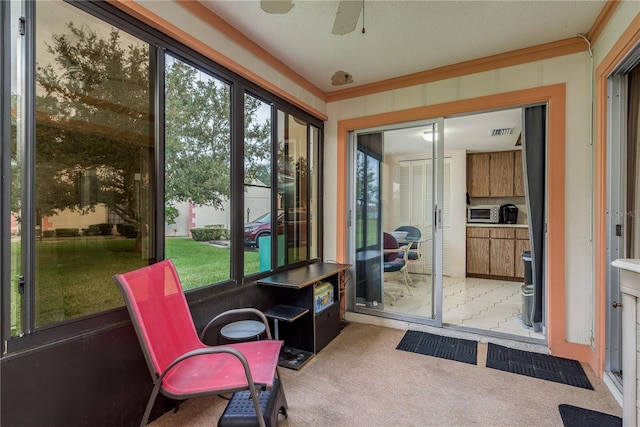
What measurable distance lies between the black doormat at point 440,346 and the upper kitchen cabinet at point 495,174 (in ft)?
12.1

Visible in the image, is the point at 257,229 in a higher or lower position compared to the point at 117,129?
lower

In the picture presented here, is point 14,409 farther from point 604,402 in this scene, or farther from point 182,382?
point 604,402

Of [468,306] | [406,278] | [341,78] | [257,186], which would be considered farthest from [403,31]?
[468,306]

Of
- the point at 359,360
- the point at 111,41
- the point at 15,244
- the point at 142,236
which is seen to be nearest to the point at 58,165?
the point at 15,244

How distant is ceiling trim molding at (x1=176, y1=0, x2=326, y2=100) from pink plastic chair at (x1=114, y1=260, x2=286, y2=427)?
1712 millimetres

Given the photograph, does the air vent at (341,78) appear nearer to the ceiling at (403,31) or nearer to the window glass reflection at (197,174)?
the ceiling at (403,31)

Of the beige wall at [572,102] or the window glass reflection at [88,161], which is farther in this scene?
the beige wall at [572,102]

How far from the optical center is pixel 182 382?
143cm

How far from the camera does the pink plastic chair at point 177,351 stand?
136 centimetres

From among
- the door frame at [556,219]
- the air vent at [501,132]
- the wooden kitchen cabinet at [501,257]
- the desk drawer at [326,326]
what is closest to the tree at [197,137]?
the desk drawer at [326,326]

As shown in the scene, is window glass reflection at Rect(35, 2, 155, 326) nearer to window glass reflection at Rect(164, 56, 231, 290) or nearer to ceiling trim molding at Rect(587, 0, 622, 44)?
window glass reflection at Rect(164, 56, 231, 290)

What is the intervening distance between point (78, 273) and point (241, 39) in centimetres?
204

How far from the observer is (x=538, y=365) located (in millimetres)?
2375

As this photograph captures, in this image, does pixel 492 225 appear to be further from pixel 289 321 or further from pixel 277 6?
pixel 277 6
